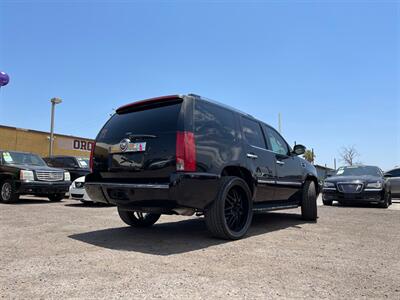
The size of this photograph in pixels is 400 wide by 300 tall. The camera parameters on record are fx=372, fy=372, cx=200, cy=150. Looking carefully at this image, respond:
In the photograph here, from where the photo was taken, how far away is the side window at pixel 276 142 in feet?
21.7

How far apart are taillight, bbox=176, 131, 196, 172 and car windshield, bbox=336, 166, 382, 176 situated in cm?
957

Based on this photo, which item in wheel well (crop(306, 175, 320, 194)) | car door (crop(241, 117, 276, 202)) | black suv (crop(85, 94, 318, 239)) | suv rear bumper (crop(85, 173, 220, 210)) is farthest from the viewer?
wheel well (crop(306, 175, 320, 194))

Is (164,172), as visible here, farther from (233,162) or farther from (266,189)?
(266,189)

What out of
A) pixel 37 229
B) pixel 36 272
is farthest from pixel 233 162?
pixel 37 229

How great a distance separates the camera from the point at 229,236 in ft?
15.9

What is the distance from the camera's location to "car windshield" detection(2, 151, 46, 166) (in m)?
11.9

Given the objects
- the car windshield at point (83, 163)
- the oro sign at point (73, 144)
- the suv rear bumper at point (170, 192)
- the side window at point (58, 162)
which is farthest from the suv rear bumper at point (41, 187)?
the oro sign at point (73, 144)

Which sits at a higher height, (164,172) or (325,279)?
(164,172)

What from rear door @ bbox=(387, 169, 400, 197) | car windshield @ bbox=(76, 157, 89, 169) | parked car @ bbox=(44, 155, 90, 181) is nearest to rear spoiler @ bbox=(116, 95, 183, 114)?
parked car @ bbox=(44, 155, 90, 181)

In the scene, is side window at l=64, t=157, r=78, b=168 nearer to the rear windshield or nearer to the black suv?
the black suv

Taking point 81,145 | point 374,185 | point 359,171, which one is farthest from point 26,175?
point 81,145

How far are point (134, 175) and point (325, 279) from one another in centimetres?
251

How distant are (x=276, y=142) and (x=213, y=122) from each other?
228 centimetres

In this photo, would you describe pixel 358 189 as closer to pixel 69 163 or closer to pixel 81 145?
pixel 69 163
